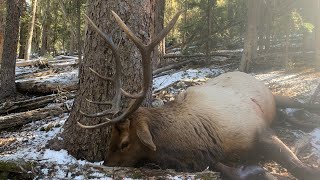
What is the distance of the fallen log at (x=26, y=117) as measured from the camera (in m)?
7.02

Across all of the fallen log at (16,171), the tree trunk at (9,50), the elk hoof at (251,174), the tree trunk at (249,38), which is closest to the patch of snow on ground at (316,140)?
the elk hoof at (251,174)

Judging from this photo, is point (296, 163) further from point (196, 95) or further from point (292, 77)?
point (292, 77)

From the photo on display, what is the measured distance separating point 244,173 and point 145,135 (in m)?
1.14

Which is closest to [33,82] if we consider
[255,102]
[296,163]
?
[255,102]

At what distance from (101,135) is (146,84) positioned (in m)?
1.21

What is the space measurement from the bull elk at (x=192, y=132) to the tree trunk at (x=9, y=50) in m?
7.32

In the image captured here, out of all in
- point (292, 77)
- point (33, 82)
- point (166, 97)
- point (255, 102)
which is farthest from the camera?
point (33, 82)

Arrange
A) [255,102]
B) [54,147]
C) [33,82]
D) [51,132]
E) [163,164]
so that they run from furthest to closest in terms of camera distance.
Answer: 1. [33,82]
2. [51,132]
3. [255,102]
4. [54,147]
5. [163,164]

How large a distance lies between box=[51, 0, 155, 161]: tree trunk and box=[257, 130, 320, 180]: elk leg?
1675mm

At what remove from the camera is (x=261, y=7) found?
37.2 ft

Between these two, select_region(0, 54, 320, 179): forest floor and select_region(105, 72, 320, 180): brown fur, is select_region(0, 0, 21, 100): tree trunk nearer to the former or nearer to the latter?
select_region(0, 54, 320, 179): forest floor

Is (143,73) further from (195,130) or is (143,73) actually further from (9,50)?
(9,50)

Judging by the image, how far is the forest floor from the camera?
3.33m

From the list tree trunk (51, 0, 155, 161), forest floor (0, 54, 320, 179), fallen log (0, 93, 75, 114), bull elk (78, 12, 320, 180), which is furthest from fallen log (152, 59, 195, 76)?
tree trunk (51, 0, 155, 161)
